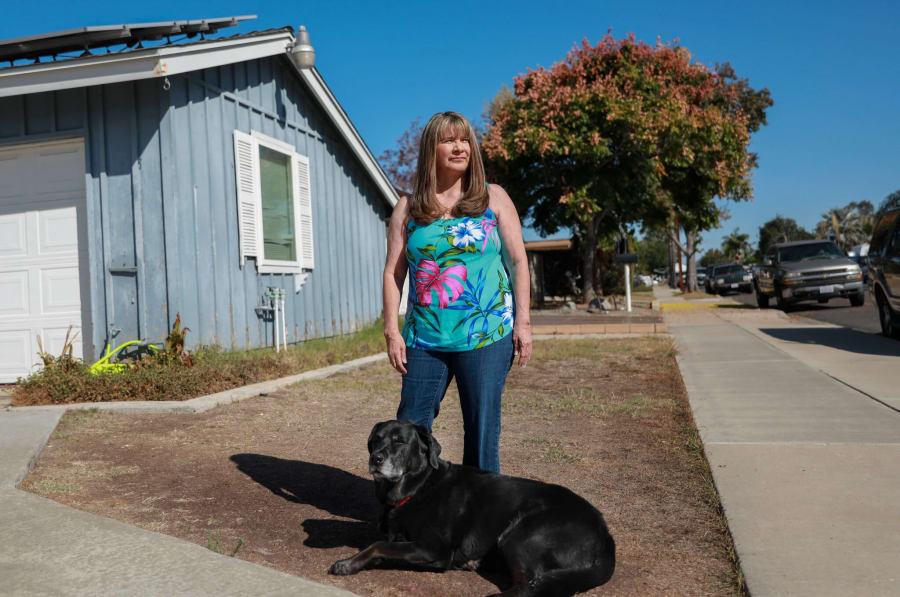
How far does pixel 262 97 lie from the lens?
33.4 ft

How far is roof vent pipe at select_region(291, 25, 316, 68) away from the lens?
10453mm

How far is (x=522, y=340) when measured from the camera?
371cm

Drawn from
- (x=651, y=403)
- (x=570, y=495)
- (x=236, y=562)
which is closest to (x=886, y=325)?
(x=651, y=403)

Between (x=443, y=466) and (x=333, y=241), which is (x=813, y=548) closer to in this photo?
(x=443, y=466)

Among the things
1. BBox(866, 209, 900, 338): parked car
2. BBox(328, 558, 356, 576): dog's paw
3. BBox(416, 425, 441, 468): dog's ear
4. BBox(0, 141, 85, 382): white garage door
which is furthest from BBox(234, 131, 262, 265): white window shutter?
BBox(866, 209, 900, 338): parked car

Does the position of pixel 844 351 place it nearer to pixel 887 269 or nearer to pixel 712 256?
pixel 887 269

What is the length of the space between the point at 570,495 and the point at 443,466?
531 millimetres

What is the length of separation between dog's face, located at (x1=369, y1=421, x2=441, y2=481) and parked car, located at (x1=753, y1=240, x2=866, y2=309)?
62.1ft

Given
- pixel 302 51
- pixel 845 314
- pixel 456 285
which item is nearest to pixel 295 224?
pixel 302 51

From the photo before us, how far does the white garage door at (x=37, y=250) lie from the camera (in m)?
8.52

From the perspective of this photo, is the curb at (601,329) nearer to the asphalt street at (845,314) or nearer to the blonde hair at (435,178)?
the asphalt street at (845,314)

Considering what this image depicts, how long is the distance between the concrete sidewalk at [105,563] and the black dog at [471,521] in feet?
1.29

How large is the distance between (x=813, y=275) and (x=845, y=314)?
196 centimetres

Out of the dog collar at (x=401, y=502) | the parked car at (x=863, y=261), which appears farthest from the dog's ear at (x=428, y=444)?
the parked car at (x=863, y=261)
